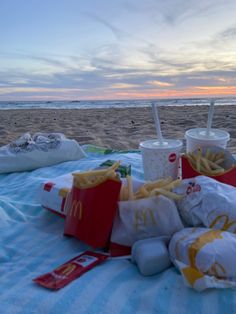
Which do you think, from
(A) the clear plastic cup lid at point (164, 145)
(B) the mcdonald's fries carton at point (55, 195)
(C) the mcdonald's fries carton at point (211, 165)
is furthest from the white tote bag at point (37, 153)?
A: (C) the mcdonald's fries carton at point (211, 165)

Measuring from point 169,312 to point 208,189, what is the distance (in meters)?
0.33

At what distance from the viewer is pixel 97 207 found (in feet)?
2.81

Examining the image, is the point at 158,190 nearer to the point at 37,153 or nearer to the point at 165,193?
the point at 165,193

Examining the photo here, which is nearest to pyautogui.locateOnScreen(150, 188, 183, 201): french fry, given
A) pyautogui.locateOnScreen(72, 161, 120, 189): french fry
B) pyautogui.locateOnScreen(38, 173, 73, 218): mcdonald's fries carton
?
pyautogui.locateOnScreen(72, 161, 120, 189): french fry

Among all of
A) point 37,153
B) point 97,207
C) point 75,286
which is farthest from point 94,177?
point 37,153

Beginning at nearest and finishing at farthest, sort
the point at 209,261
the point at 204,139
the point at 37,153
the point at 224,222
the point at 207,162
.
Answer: the point at 209,261 → the point at 224,222 → the point at 207,162 → the point at 204,139 → the point at 37,153

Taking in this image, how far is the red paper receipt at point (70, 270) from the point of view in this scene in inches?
28.6

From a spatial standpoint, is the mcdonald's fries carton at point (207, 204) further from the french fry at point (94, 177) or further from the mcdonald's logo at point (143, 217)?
the french fry at point (94, 177)

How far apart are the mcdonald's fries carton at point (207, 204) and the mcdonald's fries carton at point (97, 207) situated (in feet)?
0.61

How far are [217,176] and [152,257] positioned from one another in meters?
0.39

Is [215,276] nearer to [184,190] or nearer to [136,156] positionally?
[184,190]

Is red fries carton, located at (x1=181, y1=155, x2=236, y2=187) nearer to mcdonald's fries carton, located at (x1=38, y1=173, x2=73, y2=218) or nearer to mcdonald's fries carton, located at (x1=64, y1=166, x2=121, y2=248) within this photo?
mcdonald's fries carton, located at (x1=64, y1=166, x2=121, y2=248)

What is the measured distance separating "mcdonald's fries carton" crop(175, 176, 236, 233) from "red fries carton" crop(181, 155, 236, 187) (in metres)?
0.15

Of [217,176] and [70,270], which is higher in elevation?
[217,176]
